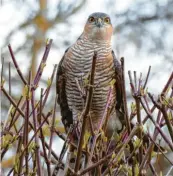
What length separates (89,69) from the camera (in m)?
4.20

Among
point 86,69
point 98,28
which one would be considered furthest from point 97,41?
point 86,69

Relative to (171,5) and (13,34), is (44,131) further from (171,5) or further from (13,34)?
(171,5)

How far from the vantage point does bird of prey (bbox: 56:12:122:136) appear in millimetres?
4238

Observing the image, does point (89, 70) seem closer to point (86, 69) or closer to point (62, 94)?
point (86, 69)

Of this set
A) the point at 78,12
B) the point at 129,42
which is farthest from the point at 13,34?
the point at 129,42

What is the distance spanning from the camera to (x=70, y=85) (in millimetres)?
4367

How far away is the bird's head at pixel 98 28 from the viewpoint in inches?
176

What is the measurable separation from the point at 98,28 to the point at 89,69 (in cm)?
44

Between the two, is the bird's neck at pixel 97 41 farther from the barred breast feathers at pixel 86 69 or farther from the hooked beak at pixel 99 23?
the hooked beak at pixel 99 23

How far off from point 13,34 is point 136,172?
→ 800 cm

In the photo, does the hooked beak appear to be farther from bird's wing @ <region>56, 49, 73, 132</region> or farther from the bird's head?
bird's wing @ <region>56, 49, 73, 132</region>

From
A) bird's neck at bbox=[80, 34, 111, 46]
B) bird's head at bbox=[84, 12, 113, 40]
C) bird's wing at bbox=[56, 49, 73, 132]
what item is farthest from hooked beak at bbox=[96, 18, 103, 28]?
bird's wing at bbox=[56, 49, 73, 132]

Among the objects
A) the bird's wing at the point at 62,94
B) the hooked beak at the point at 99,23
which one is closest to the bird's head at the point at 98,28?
the hooked beak at the point at 99,23

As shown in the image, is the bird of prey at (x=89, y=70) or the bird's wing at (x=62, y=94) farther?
the bird's wing at (x=62, y=94)
